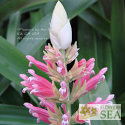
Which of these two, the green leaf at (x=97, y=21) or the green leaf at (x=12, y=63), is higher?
the green leaf at (x=97, y=21)

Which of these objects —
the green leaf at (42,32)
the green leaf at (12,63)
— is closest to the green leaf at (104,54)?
the green leaf at (42,32)

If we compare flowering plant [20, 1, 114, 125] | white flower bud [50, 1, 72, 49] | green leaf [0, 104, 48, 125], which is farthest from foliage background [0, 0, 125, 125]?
white flower bud [50, 1, 72, 49]

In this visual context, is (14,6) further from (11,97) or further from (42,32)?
(11,97)

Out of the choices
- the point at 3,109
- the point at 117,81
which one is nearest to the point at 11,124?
the point at 3,109

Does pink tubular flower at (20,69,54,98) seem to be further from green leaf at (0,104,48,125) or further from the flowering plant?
green leaf at (0,104,48,125)

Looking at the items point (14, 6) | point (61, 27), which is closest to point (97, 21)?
point (14, 6)

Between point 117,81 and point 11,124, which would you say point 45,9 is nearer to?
point 117,81

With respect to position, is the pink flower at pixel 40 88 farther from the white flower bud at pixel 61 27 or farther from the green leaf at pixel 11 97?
the green leaf at pixel 11 97
